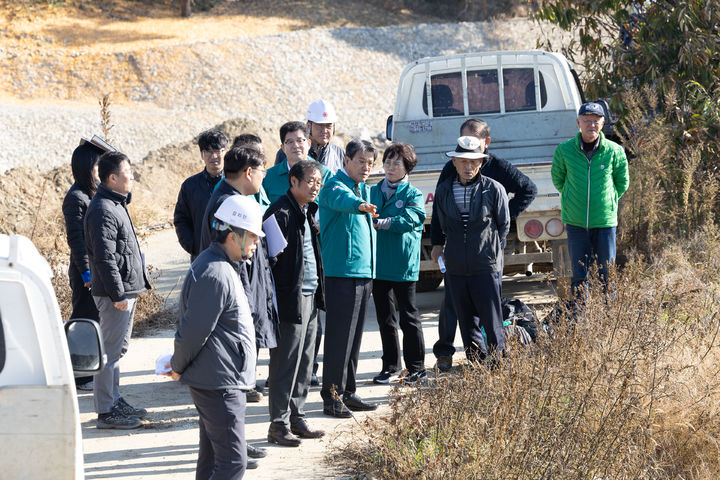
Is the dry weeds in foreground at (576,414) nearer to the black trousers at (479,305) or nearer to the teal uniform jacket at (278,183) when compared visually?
the black trousers at (479,305)

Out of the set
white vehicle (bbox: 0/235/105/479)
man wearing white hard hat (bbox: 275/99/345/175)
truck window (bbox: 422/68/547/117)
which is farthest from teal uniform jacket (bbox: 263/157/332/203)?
truck window (bbox: 422/68/547/117)

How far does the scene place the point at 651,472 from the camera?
4.36 metres

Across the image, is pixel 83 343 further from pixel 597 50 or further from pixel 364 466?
pixel 597 50

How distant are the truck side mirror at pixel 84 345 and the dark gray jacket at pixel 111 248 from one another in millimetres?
2320

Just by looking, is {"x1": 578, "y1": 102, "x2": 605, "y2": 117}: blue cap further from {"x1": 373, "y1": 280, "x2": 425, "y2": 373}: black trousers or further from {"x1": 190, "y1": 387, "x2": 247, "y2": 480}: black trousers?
{"x1": 190, "y1": 387, "x2": 247, "y2": 480}: black trousers

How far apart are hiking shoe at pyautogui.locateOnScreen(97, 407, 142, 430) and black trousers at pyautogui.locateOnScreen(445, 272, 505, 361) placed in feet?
7.47

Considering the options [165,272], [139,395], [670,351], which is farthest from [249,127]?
[670,351]

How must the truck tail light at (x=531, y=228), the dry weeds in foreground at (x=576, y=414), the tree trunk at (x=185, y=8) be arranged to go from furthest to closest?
1. the tree trunk at (x=185, y=8)
2. the truck tail light at (x=531, y=228)
3. the dry weeds in foreground at (x=576, y=414)

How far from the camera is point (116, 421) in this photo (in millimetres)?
5625

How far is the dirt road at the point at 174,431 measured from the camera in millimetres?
4918

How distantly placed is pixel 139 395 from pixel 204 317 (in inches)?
119

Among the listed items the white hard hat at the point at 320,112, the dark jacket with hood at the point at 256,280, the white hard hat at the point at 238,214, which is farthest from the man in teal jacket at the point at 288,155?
the white hard hat at the point at 238,214

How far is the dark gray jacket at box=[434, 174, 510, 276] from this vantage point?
5.92m

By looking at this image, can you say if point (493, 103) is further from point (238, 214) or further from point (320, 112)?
point (238, 214)
